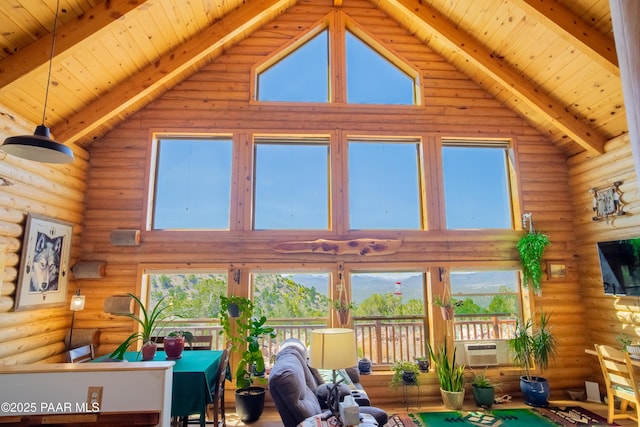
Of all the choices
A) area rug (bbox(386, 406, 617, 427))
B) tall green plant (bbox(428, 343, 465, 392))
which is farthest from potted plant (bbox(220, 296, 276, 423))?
tall green plant (bbox(428, 343, 465, 392))

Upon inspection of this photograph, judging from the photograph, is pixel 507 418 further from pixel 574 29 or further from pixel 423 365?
pixel 574 29

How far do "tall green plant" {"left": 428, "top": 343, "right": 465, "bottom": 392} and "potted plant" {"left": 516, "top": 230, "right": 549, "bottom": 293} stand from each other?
1573mm

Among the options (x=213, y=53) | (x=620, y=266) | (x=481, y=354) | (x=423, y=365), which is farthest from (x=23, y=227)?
(x=620, y=266)

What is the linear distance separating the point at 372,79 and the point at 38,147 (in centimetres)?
481

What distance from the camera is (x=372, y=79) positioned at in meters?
6.00

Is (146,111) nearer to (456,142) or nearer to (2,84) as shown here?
(2,84)

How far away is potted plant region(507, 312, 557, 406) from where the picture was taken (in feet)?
16.0

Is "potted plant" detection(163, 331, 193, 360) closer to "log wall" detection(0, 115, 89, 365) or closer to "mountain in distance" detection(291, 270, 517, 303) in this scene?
"log wall" detection(0, 115, 89, 365)

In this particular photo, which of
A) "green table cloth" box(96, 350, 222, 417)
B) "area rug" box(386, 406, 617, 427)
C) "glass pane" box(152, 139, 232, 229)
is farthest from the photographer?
"glass pane" box(152, 139, 232, 229)

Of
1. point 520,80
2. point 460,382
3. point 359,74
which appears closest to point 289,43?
point 359,74

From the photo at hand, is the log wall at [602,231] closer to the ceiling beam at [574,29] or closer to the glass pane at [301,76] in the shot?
the ceiling beam at [574,29]

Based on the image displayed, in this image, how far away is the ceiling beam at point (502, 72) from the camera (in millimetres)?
5082

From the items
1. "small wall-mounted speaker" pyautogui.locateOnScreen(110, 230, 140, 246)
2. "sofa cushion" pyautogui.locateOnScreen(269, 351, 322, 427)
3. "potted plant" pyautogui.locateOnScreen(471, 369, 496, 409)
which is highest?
"small wall-mounted speaker" pyautogui.locateOnScreen(110, 230, 140, 246)

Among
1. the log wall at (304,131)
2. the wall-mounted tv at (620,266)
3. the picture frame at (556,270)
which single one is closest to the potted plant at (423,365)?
the log wall at (304,131)
